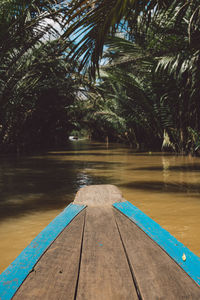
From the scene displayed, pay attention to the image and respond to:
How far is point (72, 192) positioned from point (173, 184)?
1.75m

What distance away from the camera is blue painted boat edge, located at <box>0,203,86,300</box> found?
1248 mm

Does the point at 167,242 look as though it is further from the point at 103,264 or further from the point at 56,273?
the point at 56,273

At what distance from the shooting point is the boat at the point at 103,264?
126 cm

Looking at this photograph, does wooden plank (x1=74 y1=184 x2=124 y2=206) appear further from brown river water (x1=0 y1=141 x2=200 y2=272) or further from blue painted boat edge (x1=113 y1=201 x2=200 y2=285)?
brown river water (x1=0 y1=141 x2=200 y2=272)

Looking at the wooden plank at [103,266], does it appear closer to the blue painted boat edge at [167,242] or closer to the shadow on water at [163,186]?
the blue painted boat edge at [167,242]

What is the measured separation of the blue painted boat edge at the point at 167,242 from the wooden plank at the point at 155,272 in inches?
0.9

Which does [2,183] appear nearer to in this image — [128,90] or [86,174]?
[86,174]

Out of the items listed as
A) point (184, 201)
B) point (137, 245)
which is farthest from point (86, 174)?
point (137, 245)

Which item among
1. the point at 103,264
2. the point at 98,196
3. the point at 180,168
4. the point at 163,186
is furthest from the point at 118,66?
the point at 103,264

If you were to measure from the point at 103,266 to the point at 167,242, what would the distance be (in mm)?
403

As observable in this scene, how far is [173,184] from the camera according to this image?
215 inches

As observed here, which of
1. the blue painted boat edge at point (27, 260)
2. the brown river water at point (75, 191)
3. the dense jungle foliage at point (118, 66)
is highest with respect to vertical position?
the dense jungle foliage at point (118, 66)

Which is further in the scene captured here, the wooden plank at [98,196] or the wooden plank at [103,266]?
the wooden plank at [98,196]

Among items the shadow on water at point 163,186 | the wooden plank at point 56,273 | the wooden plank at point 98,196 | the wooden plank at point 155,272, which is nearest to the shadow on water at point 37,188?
the shadow on water at point 163,186
